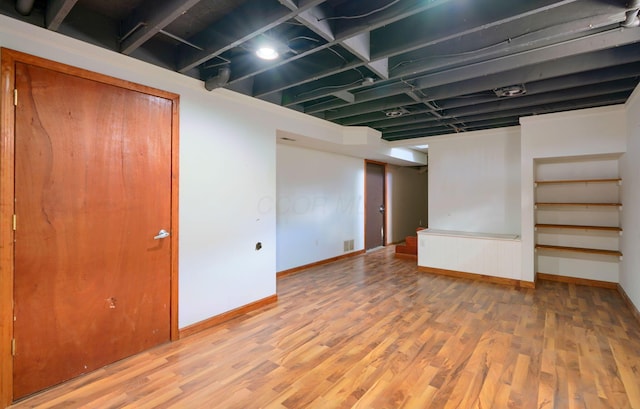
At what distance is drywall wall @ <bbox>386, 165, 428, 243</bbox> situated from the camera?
7684mm

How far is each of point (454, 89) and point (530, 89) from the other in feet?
2.56

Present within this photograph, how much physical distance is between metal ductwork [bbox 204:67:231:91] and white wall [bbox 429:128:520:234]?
4090mm

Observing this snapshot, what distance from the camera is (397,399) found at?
6.30ft

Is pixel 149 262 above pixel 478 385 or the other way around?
above

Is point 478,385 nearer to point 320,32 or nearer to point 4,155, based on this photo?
point 320,32

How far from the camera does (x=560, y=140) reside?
400 cm

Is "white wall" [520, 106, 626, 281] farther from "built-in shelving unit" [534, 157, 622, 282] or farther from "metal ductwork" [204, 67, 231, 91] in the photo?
"metal ductwork" [204, 67, 231, 91]

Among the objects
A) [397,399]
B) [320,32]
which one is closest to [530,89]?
[320,32]

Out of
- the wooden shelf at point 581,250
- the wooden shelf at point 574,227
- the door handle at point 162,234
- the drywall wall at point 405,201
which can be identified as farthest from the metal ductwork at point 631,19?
the drywall wall at point 405,201

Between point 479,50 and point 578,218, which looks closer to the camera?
point 479,50

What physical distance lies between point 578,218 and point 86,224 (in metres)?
5.93

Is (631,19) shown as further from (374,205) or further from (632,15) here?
(374,205)

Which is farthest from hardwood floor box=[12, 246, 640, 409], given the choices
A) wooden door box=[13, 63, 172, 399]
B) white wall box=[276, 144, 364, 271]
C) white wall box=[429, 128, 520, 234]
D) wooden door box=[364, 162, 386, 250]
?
wooden door box=[364, 162, 386, 250]

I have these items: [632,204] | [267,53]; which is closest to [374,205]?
[632,204]
